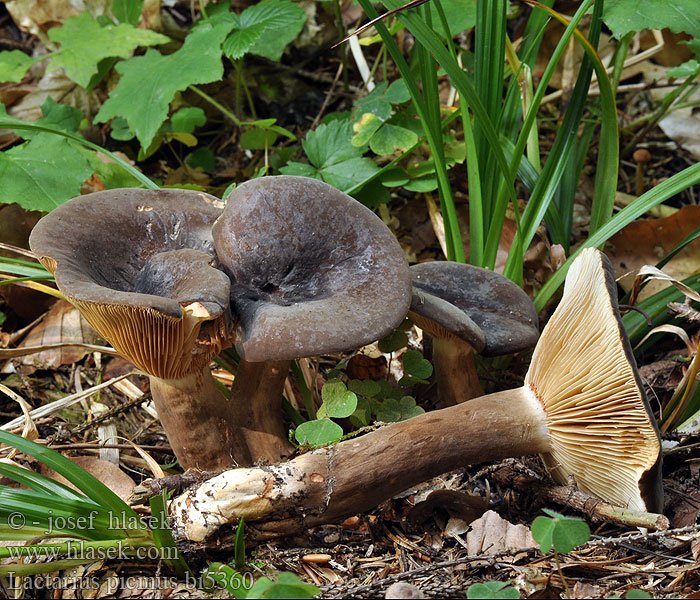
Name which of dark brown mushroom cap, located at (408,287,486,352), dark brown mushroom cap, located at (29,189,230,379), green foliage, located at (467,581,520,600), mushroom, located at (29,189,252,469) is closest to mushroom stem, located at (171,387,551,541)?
dark brown mushroom cap, located at (408,287,486,352)

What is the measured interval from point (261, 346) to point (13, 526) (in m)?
0.85

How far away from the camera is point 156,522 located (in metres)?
1.76

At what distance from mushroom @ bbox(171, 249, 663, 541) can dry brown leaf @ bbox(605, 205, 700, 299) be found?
4.01ft

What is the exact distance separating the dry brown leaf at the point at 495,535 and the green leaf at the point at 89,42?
280cm

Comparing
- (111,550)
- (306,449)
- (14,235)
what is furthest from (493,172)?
(14,235)

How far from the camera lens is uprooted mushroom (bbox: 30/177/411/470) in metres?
1.85

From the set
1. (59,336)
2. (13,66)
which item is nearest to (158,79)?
(13,66)

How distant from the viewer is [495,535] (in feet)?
6.54

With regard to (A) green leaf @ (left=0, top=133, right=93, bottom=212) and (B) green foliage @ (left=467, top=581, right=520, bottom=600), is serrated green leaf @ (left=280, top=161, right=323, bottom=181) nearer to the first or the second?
(A) green leaf @ (left=0, top=133, right=93, bottom=212)

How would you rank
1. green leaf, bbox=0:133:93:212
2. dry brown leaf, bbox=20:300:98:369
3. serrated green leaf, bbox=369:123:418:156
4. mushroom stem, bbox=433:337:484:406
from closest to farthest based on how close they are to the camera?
mushroom stem, bbox=433:337:484:406 → green leaf, bbox=0:133:93:212 → dry brown leaf, bbox=20:300:98:369 → serrated green leaf, bbox=369:123:418:156

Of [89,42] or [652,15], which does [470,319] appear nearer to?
[652,15]

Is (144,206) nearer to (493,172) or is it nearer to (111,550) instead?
(111,550)

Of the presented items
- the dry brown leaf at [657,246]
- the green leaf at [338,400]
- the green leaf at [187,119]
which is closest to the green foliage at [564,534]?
the green leaf at [338,400]

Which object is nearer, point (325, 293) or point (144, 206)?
point (325, 293)
